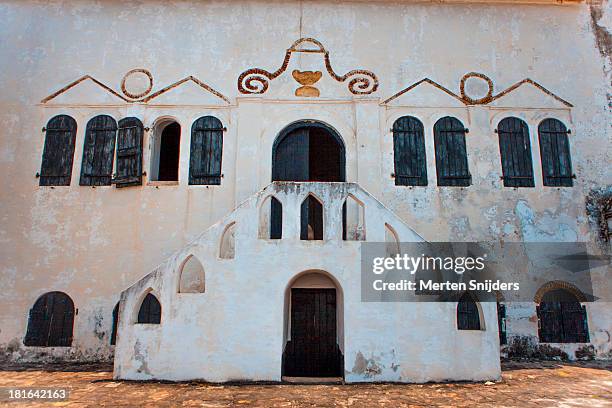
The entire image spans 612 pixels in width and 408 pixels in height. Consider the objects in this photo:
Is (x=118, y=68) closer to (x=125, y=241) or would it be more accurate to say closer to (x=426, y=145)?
(x=125, y=241)

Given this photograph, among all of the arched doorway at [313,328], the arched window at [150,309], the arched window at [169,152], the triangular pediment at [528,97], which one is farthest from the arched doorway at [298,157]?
the triangular pediment at [528,97]

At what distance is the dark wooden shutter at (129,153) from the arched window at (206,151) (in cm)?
121

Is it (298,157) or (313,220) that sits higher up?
(298,157)

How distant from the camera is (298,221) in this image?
8.08 m

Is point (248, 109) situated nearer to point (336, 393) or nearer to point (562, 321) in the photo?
point (336, 393)

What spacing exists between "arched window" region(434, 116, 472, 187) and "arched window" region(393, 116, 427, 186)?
1.23 ft

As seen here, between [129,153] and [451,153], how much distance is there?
7.62m

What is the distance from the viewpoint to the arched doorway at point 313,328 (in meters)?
9.19

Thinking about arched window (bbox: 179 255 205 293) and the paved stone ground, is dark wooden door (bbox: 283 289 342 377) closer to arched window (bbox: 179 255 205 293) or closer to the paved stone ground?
the paved stone ground

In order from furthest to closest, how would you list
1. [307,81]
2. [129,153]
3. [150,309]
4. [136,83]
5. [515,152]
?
[136,83] < [307,81] < [515,152] < [129,153] < [150,309]

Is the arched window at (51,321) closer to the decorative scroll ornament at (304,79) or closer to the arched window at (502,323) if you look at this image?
the decorative scroll ornament at (304,79)

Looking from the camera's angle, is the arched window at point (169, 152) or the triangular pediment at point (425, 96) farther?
the arched window at point (169, 152)

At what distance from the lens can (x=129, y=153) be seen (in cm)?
1049

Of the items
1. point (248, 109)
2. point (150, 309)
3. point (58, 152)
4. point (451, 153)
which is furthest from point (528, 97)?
point (58, 152)
